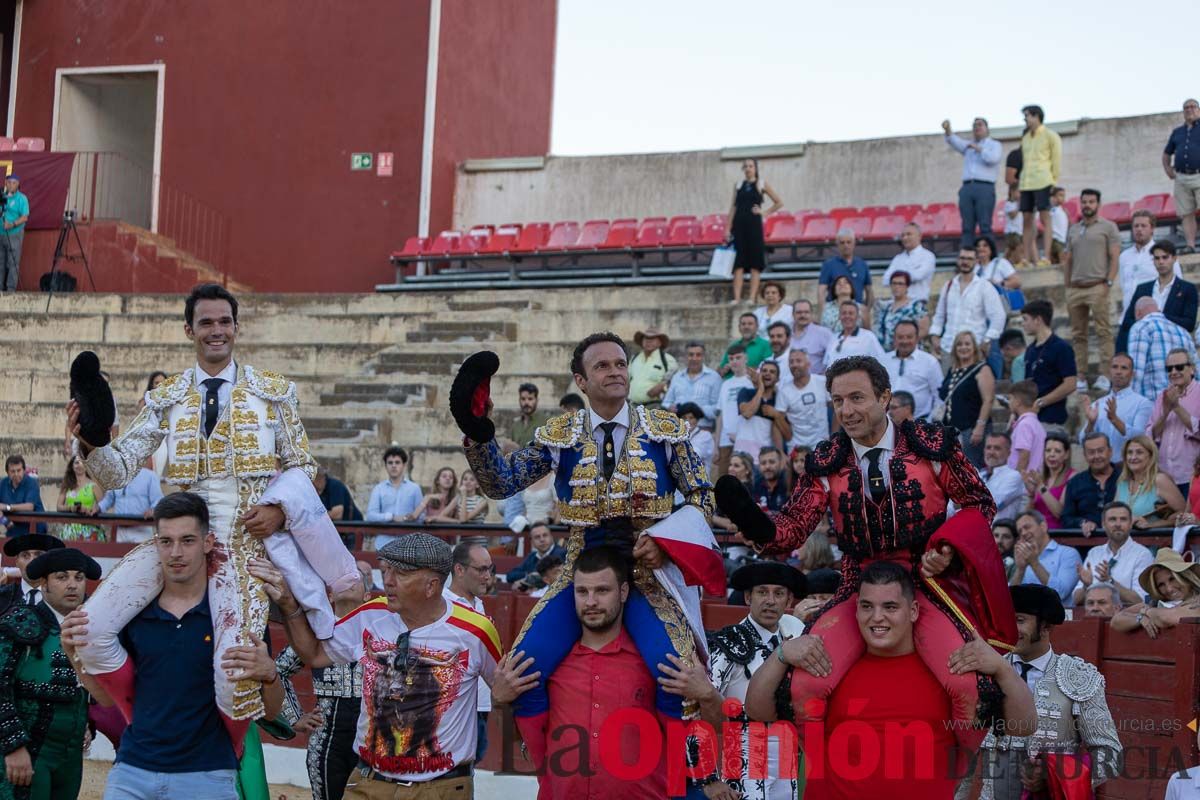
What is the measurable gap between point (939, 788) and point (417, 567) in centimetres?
196

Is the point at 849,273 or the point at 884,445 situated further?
the point at 849,273

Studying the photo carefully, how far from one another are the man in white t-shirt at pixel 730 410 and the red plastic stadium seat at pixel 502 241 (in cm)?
785

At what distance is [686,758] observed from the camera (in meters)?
5.46

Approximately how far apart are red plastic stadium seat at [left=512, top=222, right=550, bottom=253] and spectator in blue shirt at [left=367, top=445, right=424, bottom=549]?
25.7ft

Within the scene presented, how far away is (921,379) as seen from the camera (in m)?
10.9

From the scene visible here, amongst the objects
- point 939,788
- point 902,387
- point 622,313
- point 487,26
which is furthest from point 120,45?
point 939,788

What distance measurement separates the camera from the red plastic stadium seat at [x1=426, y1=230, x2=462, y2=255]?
1981 cm

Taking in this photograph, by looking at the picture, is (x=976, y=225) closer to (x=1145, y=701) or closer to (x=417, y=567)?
(x=1145, y=701)

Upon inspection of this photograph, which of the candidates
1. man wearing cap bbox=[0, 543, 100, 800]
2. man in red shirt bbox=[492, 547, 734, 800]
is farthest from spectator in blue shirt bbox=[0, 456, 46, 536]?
man in red shirt bbox=[492, 547, 734, 800]

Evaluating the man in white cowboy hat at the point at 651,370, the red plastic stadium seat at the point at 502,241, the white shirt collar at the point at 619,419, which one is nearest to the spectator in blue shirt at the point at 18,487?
the man in white cowboy hat at the point at 651,370

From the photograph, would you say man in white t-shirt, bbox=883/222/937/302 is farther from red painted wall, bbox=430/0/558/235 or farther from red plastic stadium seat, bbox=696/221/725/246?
red painted wall, bbox=430/0/558/235

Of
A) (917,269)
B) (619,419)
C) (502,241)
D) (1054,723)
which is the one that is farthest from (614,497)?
(502,241)

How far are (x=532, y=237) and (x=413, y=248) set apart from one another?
156cm

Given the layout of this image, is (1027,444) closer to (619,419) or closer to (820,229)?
(619,419)
